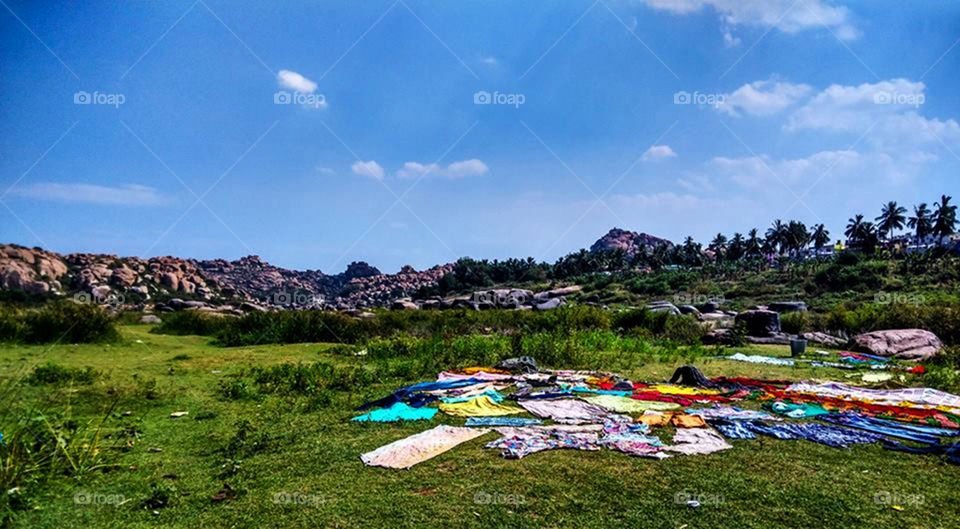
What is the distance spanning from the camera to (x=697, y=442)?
226 inches

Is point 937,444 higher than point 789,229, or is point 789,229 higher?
point 789,229

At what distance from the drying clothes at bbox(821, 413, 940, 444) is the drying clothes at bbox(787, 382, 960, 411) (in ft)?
5.02

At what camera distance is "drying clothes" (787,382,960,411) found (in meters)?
7.82

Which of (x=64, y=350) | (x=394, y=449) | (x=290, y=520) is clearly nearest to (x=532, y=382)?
(x=394, y=449)

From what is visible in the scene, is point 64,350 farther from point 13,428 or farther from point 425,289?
point 425,289

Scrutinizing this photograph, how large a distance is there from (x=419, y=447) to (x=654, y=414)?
126 inches

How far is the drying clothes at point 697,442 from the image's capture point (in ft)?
18.0

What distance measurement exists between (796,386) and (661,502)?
21.0ft

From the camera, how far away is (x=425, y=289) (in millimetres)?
89750

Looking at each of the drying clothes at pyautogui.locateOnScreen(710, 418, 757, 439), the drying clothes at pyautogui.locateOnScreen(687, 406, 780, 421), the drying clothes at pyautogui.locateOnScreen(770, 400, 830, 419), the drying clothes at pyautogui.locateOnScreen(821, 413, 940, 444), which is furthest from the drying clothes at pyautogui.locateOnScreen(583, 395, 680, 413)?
the drying clothes at pyautogui.locateOnScreen(821, 413, 940, 444)

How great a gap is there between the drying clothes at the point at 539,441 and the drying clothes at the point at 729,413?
172 cm

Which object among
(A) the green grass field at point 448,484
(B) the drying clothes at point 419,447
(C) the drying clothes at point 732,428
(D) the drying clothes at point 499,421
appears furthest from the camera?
(D) the drying clothes at point 499,421

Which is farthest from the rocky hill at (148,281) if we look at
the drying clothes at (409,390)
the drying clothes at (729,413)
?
the drying clothes at (729,413)

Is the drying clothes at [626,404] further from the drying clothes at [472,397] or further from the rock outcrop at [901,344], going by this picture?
the rock outcrop at [901,344]
